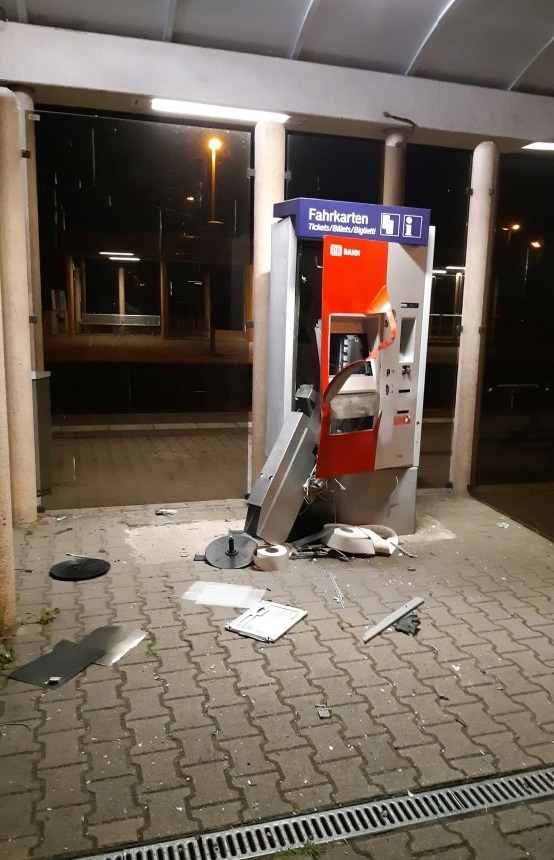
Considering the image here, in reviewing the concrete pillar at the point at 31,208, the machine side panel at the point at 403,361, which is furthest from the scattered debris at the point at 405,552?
the concrete pillar at the point at 31,208

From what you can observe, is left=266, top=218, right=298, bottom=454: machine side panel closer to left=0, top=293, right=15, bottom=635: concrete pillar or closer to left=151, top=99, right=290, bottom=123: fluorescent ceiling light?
left=151, top=99, right=290, bottom=123: fluorescent ceiling light

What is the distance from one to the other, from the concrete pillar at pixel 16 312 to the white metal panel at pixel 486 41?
12.8 feet

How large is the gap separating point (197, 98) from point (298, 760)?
5.45 meters

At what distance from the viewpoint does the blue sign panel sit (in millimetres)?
5207

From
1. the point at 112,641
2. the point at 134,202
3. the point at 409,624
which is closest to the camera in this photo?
the point at 112,641

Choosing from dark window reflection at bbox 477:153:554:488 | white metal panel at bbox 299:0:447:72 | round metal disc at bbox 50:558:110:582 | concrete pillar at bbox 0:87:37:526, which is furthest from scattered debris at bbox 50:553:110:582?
white metal panel at bbox 299:0:447:72

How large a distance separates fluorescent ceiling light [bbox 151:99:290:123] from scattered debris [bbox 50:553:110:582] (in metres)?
4.14

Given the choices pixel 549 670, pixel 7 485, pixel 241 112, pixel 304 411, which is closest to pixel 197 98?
pixel 241 112

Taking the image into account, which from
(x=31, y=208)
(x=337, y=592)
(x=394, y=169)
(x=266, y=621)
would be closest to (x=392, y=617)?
(x=337, y=592)

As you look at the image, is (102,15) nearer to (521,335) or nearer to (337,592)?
(337,592)

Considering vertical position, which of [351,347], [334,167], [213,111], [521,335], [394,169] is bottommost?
[351,347]

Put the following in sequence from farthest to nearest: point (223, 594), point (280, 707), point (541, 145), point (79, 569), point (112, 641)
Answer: point (541, 145) < point (79, 569) < point (223, 594) < point (112, 641) < point (280, 707)

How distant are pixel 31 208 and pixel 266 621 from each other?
4292 mm

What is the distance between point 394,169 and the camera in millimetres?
6730
